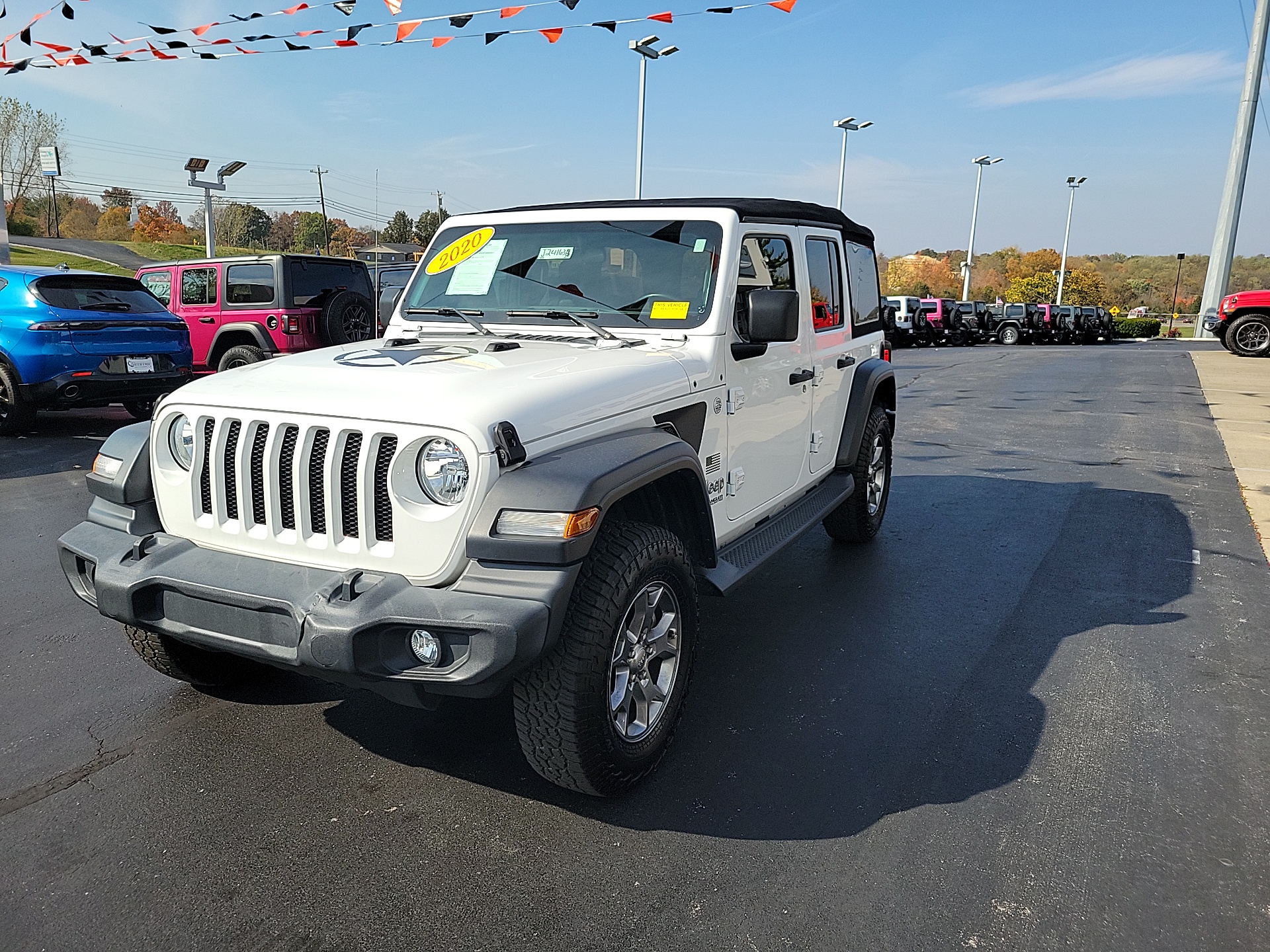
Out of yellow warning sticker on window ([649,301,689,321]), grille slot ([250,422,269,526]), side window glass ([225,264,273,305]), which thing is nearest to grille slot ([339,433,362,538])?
grille slot ([250,422,269,526])

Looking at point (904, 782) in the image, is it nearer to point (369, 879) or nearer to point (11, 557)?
point (369, 879)

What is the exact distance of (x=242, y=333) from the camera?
11117mm

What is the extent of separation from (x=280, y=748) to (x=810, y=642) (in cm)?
237

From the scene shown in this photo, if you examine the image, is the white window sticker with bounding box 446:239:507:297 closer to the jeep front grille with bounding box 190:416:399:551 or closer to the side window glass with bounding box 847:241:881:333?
the jeep front grille with bounding box 190:416:399:551

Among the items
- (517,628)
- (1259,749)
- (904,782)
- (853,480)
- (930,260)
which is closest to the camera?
(517,628)

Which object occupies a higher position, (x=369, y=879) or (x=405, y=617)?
(x=405, y=617)

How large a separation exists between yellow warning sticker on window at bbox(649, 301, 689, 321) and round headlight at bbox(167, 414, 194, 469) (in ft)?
5.91

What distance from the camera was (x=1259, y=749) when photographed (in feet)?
11.3

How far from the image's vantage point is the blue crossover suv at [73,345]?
864 cm

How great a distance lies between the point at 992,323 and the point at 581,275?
1470 inches

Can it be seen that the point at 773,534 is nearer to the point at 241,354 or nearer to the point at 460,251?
the point at 460,251

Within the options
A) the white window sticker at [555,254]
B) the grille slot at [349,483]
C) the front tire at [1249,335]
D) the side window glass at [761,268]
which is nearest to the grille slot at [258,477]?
the grille slot at [349,483]

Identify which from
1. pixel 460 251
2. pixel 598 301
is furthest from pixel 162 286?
pixel 598 301

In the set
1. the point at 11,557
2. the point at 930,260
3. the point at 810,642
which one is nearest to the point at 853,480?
the point at 810,642
